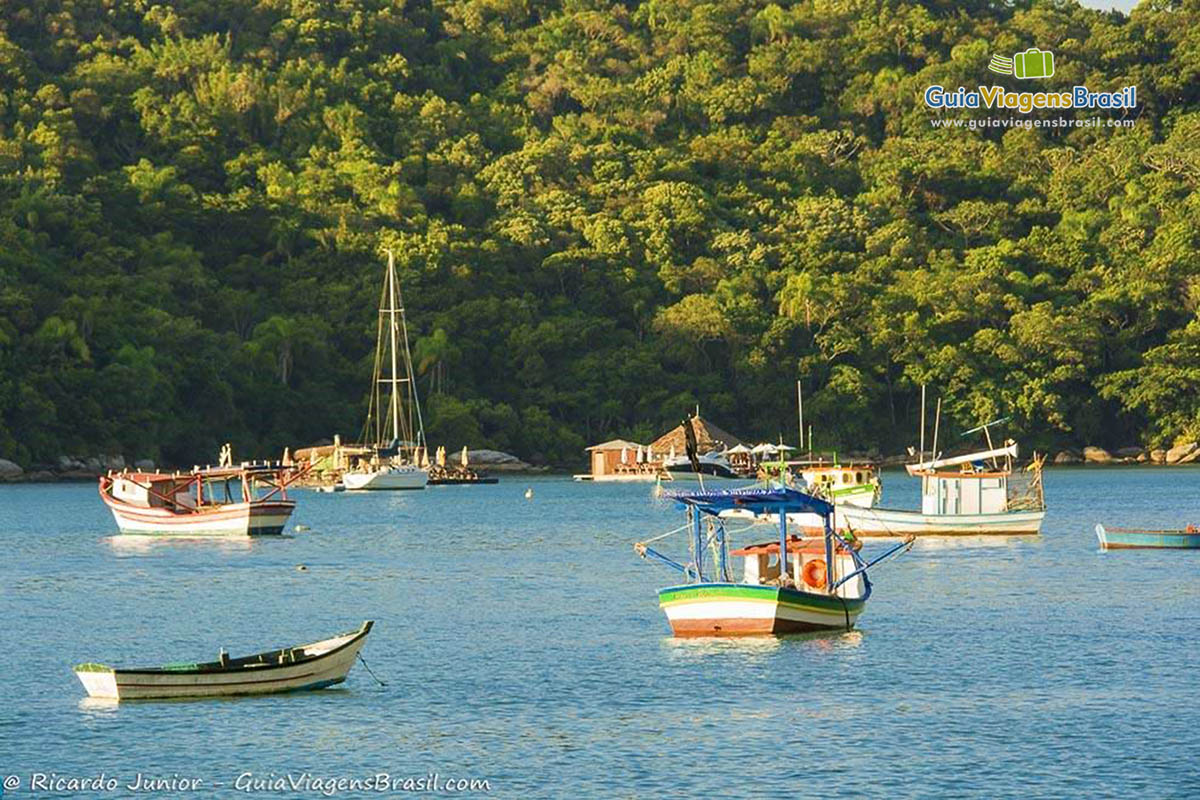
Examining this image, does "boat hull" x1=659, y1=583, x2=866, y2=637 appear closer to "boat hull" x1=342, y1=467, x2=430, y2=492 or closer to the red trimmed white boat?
the red trimmed white boat

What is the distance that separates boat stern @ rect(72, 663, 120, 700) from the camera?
36.2 m

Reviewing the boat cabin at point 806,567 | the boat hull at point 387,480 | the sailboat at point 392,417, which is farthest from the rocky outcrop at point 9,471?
the boat cabin at point 806,567

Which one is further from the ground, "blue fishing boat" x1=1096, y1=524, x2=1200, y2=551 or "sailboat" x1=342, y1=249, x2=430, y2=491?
"sailboat" x1=342, y1=249, x2=430, y2=491

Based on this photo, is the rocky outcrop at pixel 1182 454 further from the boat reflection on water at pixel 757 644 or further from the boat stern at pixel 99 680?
the boat stern at pixel 99 680

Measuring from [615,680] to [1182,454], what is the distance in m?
125

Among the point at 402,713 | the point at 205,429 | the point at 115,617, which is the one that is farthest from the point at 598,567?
the point at 205,429

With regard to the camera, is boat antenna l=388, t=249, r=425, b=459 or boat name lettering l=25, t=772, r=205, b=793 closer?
boat name lettering l=25, t=772, r=205, b=793

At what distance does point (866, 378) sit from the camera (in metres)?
156

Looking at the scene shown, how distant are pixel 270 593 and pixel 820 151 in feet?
489

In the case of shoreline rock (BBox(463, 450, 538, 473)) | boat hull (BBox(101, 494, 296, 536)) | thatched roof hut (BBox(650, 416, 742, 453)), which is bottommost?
boat hull (BBox(101, 494, 296, 536))

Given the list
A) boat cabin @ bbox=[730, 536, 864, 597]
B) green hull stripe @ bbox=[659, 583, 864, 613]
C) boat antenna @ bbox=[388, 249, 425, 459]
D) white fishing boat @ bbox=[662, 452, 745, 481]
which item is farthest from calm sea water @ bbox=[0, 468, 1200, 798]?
boat antenna @ bbox=[388, 249, 425, 459]

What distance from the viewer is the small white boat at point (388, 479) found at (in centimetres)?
13175

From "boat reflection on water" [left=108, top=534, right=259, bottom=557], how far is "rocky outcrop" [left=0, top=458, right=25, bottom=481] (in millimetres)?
55032

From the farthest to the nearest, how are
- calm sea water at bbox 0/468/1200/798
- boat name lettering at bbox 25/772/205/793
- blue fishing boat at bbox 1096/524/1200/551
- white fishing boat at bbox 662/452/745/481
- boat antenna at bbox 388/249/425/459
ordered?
boat antenna at bbox 388/249/425/459, white fishing boat at bbox 662/452/745/481, blue fishing boat at bbox 1096/524/1200/551, calm sea water at bbox 0/468/1200/798, boat name lettering at bbox 25/772/205/793
